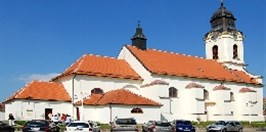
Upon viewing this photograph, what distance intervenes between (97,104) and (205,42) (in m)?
30.6

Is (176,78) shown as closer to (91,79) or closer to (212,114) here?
(212,114)

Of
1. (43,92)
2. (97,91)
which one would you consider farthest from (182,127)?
(43,92)

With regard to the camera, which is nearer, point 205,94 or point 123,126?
point 123,126

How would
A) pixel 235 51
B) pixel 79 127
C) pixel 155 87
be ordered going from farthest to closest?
pixel 235 51, pixel 155 87, pixel 79 127

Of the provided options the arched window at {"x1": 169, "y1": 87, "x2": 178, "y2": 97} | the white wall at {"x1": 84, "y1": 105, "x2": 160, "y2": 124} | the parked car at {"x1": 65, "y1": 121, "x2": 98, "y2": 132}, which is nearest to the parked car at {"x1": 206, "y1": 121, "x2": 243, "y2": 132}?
the white wall at {"x1": 84, "y1": 105, "x2": 160, "y2": 124}

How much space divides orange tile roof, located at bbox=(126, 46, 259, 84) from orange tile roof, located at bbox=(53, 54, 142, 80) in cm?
222

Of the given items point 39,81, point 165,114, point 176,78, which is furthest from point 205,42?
point 39,81

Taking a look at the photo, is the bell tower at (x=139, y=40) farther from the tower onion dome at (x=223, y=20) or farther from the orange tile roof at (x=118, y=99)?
the tower onion dome at (x=223, y=20)

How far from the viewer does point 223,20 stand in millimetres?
67750

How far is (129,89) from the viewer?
5397 cm

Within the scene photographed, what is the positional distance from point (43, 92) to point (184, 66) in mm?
21860

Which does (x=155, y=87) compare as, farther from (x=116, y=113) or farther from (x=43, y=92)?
(x=43, y=92)

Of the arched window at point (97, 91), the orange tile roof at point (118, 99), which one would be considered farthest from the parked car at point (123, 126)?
the arched window at point (97, 91)

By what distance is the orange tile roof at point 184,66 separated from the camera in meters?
56.3
